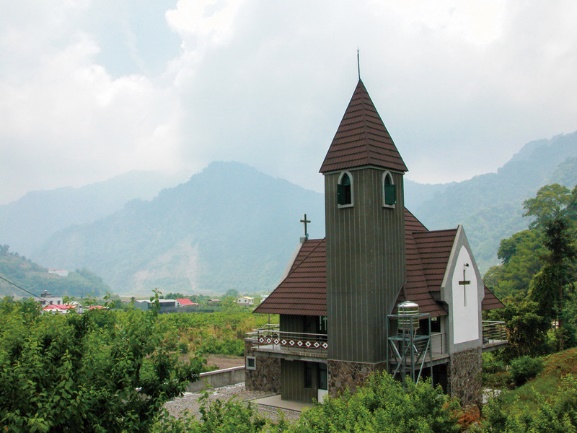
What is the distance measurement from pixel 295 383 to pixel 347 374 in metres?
4.17

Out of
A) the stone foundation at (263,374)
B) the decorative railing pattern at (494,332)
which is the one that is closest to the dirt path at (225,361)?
the stone foundation at (263,374)

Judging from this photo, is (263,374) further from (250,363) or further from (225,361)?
(225,361)

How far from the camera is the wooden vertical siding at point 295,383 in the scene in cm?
2389

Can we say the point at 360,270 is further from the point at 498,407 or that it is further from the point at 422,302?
the point at 498,407

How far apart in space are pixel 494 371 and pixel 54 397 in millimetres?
23517

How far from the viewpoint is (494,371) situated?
28.2 metres

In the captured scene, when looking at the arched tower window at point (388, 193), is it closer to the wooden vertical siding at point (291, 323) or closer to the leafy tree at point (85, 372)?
the wooden vertical siding at point (291, 323)

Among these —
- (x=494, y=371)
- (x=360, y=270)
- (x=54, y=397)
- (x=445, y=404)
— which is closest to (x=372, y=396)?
(x=445, y=404)

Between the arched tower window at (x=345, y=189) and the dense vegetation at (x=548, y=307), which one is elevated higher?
the arched tower window at (x=345, y=189)

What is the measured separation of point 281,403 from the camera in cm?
2395

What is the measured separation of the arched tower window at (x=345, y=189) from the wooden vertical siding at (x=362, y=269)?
0.20 metres

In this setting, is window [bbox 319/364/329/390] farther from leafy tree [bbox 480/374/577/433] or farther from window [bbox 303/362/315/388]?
leafy tree [bbox 480/374/577/433]

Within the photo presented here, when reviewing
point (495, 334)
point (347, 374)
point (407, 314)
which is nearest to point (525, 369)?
point (495, 334)

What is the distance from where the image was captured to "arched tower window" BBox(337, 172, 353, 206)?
21414 mm
